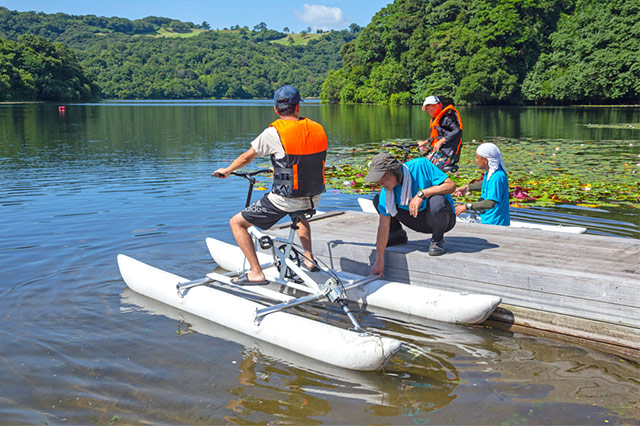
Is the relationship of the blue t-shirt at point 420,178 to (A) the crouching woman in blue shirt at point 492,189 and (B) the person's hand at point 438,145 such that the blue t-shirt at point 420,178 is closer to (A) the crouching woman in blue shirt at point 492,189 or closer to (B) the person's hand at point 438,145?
(A) the crouching woman in blue shirt at point 492,189

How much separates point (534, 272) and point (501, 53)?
267 feet

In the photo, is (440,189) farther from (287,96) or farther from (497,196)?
(287,96)

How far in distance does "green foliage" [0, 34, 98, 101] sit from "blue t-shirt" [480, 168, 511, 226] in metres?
118

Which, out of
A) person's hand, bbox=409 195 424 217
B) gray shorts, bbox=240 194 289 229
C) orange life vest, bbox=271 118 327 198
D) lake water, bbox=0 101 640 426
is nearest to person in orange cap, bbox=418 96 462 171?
lake water, bbox=0 101 640 426

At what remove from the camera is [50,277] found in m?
8.56

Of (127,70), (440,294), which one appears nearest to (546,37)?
(440,294)

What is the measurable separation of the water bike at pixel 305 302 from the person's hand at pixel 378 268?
10 cm

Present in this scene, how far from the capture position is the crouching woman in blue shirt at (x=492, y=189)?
299 inches

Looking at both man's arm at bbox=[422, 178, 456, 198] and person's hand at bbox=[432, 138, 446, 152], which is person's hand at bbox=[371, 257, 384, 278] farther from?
person's hand at bbox=[432, 138, 446, 152]

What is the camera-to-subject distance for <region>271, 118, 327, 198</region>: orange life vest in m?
6.20

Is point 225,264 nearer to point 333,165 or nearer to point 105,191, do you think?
point 105,191

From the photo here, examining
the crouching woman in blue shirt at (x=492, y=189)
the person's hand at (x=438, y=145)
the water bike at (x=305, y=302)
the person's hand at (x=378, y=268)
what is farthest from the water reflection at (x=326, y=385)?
the person's hand at (x=438, y=145)

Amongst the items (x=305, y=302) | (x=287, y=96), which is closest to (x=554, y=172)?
(x=305, y=302)

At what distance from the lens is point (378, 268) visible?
7.11m
